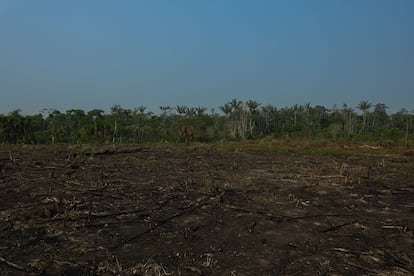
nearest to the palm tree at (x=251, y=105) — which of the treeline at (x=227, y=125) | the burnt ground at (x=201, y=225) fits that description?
the treeline at (x=227, y=125)

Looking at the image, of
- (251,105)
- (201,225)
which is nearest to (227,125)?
(251,105)

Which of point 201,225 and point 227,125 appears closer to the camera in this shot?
point 201,225

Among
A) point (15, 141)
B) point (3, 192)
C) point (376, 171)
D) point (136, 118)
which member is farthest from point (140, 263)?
point (136, 118)

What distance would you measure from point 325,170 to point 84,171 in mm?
5981

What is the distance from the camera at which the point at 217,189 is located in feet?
22.7

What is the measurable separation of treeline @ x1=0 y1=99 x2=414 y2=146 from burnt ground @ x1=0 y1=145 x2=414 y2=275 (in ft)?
76.4

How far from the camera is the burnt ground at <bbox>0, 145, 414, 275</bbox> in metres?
3.67

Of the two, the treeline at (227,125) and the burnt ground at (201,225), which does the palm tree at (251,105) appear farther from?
the burnt ground at (201,225)

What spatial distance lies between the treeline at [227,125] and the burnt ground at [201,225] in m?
23.3

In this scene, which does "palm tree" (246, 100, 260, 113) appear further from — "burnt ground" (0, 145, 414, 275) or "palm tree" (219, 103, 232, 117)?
"burnt ground" (0, 145, 414, 275)

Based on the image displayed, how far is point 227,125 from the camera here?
48500 mm

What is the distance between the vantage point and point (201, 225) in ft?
16.0

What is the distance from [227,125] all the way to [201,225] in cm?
4379

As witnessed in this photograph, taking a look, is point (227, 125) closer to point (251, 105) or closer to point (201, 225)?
point (251, 105)
